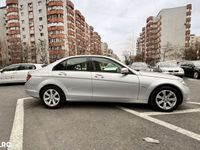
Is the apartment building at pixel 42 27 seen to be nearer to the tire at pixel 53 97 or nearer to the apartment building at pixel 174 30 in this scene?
the apartment building at pixel 174 30

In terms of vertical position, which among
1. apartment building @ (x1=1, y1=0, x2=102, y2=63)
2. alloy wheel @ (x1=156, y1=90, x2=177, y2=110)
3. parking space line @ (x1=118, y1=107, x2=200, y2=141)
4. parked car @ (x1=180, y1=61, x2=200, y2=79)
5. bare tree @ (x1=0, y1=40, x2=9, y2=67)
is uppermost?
apartment building @ (x1=1, y1=0, x2=102, y2=63)

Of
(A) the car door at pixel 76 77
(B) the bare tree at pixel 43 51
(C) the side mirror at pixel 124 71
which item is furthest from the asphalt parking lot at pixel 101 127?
(B) the bare tree at pixel 43 51

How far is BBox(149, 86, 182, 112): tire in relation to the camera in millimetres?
4625

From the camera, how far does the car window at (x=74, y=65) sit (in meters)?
4.95

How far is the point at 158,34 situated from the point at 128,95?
277 feet

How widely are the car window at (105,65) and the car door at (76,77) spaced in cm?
25

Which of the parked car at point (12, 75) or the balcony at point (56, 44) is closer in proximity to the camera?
the parked car at point (12, 75)

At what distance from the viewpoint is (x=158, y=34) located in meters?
81.4

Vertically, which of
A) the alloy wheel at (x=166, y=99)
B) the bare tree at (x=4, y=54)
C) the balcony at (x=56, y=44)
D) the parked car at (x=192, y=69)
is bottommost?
the alloy wheel at (x=166, y=99)

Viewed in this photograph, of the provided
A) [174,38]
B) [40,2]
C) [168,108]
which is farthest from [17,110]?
[174,38]

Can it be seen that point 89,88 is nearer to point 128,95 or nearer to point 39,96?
point 128,95

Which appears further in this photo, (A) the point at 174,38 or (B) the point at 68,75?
(A) the point at 174,38

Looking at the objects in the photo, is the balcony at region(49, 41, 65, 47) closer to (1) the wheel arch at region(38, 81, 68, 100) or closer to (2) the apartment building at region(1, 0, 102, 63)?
(2) the apartment building at region(1, 0, 102, 63)

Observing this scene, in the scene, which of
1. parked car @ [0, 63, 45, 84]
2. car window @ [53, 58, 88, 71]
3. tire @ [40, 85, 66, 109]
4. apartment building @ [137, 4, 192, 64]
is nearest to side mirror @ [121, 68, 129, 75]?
car window @ [53, 58, 88, 71]
